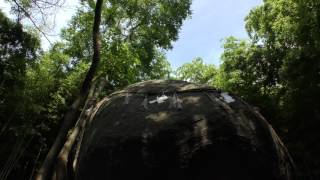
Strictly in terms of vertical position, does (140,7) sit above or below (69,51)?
above

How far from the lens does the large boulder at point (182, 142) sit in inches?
174

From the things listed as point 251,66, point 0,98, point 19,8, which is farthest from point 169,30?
point 19,8

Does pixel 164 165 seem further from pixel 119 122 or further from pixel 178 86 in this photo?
pixel 178 86

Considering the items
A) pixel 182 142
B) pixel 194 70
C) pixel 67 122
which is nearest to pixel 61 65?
pixel 194 70

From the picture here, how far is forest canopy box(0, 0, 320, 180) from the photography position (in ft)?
60.1

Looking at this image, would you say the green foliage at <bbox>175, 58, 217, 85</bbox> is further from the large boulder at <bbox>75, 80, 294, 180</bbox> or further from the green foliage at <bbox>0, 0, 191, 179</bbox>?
the large boulder at <bbox>75, 80, 294, 180</bbox>

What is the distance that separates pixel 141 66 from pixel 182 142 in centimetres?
2230

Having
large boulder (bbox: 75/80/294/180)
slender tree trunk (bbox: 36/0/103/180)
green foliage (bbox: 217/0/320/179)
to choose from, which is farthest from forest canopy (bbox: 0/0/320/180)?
large boulder (bbox: 75/80/294/180)

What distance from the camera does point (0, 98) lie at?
73.3ft

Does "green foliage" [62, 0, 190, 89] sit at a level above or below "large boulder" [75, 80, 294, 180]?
above

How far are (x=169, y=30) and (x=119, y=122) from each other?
22706 mm

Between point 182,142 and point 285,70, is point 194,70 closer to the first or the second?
point 285,70

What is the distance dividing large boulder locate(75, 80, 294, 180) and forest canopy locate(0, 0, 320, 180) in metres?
12.6

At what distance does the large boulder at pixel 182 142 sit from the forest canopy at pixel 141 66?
12564 millimetres
